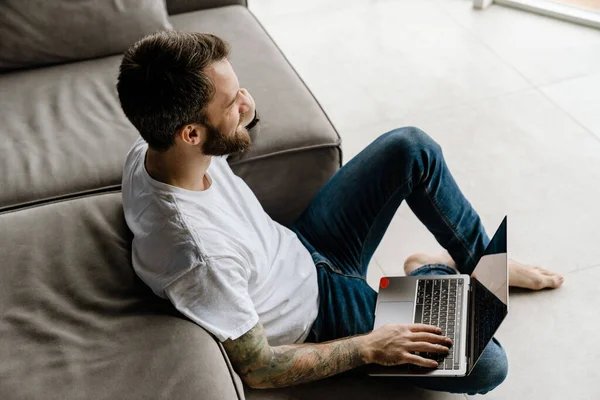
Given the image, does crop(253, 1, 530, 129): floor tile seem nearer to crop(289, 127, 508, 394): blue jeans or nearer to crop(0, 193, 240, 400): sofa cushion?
crop(289, 127, 508, 394): blue jeans

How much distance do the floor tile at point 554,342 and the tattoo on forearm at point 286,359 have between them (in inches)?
19.3

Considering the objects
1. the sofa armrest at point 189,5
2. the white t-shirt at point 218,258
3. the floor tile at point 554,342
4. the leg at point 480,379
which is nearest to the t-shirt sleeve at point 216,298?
the white t-shirt at point 218,258

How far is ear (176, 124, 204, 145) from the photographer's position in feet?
4.07

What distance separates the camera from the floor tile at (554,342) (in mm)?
1635

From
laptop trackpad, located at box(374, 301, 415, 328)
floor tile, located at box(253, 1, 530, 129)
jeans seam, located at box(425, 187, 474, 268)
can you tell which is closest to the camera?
laptop trackpad, located at box(374, 301, 415, 328)

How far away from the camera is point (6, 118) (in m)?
1.87

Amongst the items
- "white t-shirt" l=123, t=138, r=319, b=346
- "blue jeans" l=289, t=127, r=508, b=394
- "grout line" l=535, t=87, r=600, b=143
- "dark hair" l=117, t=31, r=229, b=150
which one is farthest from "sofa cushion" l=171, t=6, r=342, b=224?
"grout line" l=535, t=87, r=600, b=143

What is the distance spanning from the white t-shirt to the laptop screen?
35cm

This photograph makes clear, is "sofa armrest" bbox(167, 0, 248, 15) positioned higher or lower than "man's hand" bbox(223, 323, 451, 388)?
higher

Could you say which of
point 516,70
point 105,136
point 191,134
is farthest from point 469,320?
point 516,70

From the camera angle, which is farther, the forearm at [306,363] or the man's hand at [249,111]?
the man's hand at [249,111]

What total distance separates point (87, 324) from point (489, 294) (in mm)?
Answer: 833

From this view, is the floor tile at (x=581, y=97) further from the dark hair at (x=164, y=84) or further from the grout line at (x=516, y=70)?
the dark hair at (x=164, y=84)

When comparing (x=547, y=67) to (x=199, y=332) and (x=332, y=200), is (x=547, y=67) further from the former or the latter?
(x=199, y=332)
